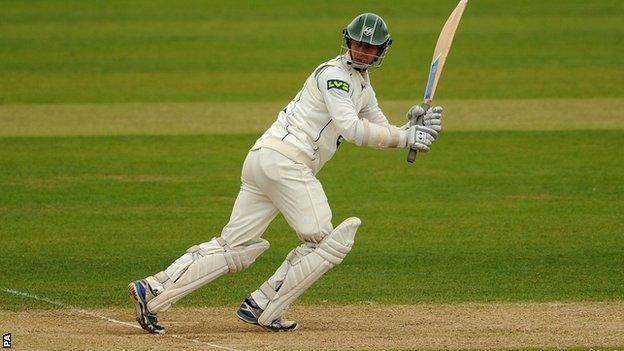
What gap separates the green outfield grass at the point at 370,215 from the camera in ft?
32.0

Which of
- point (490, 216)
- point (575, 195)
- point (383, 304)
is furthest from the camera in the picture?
point (575, 195)

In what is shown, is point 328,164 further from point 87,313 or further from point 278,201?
point 278,201

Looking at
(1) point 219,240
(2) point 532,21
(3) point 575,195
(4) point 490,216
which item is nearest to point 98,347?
(1) point 219,240

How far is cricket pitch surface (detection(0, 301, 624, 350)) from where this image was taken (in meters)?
7.79

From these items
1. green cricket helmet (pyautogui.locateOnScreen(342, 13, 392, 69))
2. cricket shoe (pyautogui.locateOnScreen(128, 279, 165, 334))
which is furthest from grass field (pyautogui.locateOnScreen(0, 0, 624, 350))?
green cricket helmet (pyautogui.locateOnScreen(342, 13, 392, 69))

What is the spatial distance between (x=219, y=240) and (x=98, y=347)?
109 cm

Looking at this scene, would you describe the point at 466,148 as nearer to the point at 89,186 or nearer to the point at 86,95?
the point at 89,186

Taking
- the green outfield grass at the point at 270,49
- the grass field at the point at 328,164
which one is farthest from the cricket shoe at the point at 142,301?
the green outfield grass at the point at 270,49

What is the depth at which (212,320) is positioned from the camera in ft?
28.3

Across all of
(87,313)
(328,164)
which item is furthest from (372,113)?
(328,164)

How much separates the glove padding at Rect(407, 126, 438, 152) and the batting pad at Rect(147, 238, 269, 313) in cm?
116

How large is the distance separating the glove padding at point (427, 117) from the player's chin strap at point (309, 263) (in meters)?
0.71

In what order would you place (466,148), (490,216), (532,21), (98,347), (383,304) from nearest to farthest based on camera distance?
(98,347), (383,304), (490,216), (466,148), (532,21)

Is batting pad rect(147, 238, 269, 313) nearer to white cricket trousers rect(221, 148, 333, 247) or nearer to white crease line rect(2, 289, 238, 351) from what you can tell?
white cricket trousers rect(221, 148, 333, 247)
